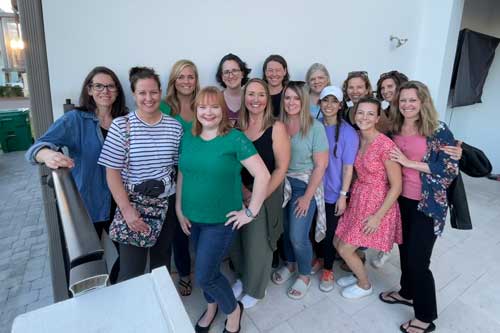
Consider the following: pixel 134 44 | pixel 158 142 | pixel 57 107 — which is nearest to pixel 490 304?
pixel 158 142

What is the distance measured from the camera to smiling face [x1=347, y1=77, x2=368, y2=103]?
91.7 inches

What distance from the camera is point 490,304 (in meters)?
2.15

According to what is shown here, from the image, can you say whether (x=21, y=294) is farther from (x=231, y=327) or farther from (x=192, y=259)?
(x=231, y=327)

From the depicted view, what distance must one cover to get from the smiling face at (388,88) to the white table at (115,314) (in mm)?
2396

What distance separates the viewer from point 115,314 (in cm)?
59

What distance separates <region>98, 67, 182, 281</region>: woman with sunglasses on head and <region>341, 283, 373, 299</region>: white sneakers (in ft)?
4.74

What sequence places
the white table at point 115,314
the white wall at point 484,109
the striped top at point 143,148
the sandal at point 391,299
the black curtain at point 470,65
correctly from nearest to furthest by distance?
the white table at point 115,314 < the striped top at point 143,148 < the sandal at point 391,299 < the black curtain at point 470,65 < the white wall at point 484,109

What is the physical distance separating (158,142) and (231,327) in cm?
119

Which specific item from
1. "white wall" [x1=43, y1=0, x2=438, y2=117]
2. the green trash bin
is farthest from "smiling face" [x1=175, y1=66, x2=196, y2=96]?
the green trash bin

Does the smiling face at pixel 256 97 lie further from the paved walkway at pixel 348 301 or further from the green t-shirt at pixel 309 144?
the paved walkway at pixel 348 301

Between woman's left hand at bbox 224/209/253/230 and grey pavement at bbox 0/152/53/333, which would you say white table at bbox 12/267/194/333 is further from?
grey pavement at bbox 0/152/53/333

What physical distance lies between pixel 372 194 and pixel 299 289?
Answer: 0.88m

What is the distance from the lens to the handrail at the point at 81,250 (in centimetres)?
60

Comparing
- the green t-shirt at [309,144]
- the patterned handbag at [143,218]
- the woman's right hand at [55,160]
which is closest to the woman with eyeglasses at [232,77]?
the green t-shirt at [309,144]
